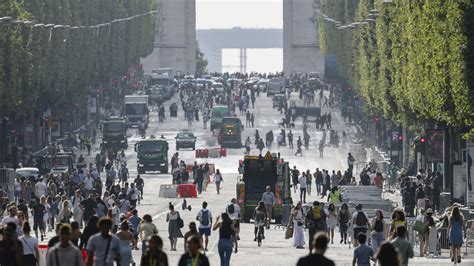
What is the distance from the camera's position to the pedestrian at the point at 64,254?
28.9m

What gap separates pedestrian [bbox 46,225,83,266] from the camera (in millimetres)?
28859

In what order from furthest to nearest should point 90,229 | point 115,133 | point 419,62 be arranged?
point 115,133 → point 419,62 → point 90,229

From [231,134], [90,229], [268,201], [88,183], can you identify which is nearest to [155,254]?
[90,229]

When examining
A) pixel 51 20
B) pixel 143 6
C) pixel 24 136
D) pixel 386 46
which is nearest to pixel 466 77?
pixel 386 46

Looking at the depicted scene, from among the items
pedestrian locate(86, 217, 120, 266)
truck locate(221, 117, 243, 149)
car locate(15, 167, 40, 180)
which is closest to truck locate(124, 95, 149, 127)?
truck locate(221, 117, 243, 149)

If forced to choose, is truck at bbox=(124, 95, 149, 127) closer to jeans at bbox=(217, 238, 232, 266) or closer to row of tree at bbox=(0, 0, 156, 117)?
row of tree at bbox=(0, 0, 156, 117)

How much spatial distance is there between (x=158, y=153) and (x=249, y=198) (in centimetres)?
3719

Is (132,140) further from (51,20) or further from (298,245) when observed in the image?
(298,245)

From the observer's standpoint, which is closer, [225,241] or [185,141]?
[225,241]

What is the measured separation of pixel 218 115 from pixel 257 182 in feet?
222

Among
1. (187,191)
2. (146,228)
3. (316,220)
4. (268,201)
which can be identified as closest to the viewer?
→ (146,228)

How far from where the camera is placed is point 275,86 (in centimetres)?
17325

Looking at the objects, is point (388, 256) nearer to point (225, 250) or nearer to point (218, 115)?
point (225, 250)

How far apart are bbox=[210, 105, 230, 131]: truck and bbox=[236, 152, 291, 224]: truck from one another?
62356 millimetres
